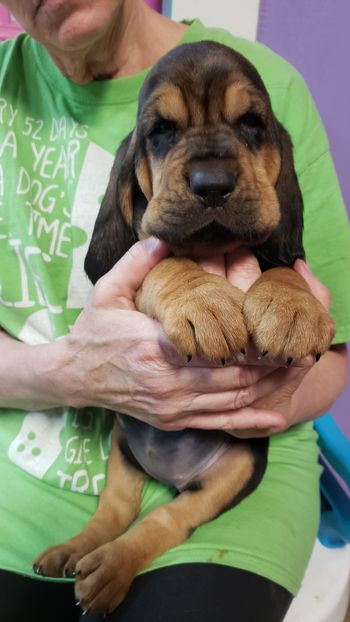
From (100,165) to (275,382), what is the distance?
31.1 inches

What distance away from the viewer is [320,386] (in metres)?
1.58

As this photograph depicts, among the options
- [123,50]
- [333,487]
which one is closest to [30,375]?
[123,50]

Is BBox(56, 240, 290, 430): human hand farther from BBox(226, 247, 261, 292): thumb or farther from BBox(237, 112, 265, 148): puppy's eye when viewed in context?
BBox(237, 112, 265, 148): puppy's eye

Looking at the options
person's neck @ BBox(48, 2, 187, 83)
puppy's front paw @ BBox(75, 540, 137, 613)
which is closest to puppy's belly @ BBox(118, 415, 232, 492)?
puppy's front paw @ BBox(75, 540, 137, 613)

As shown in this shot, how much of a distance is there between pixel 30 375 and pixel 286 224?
756 millimetres

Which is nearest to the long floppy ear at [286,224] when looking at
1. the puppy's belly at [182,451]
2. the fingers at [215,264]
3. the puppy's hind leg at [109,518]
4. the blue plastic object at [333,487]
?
the fingers at [215,264]

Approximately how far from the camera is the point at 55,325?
1611 mm

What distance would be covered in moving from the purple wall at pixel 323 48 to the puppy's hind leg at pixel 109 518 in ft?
5.23

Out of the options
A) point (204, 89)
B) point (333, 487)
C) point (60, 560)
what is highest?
point (204, 89)

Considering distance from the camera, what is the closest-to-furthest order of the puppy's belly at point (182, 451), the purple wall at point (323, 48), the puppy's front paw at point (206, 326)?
1. the puppy's front paw at point (206, 326)
2. the puppy's belly at point (182, 451)
3. the purple wall at point (323, 48)

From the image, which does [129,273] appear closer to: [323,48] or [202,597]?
[202,597]

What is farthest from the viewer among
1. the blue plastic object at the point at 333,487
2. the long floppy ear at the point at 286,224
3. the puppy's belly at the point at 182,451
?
the blue plastic object at the point at 333,487

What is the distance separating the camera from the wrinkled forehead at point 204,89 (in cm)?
130

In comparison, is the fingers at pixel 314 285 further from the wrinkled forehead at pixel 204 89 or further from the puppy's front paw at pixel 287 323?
the wrinkled forehead at pixel 204 89
